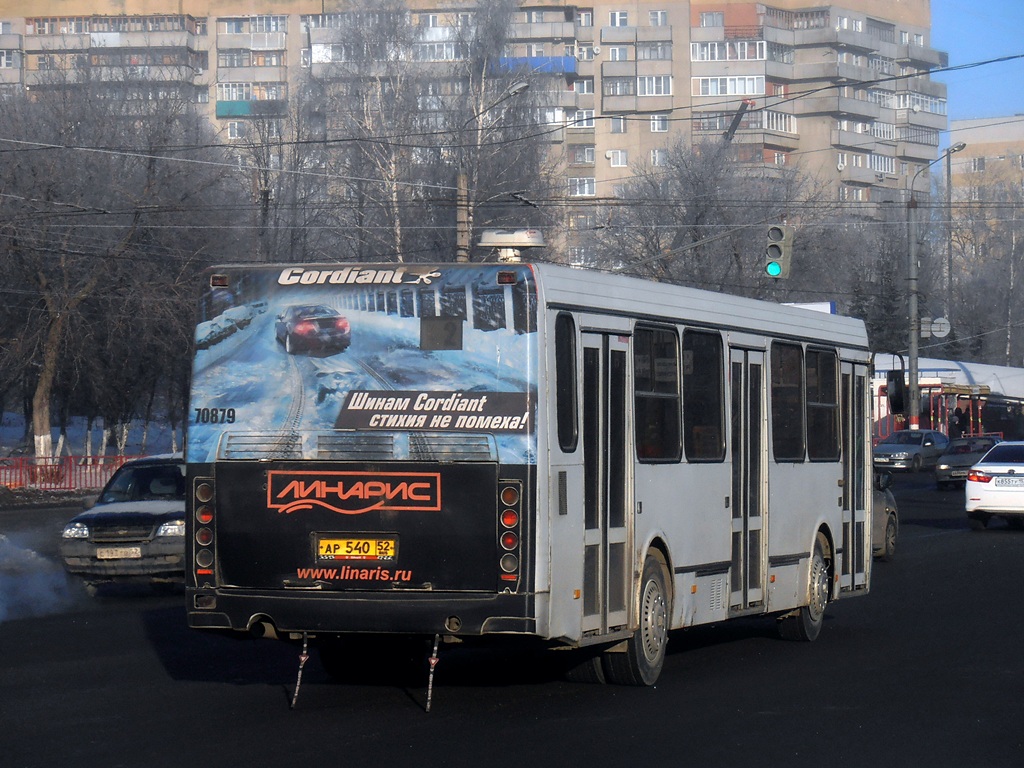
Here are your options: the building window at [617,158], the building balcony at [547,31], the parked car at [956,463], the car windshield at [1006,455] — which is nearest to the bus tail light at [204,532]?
the car windshield at [1006,455]

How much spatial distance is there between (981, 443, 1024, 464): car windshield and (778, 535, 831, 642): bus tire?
1549 centimetres

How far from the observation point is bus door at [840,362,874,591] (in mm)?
13625

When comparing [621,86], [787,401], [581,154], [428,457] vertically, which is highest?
[621,86]

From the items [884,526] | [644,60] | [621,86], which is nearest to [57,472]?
[884,526]

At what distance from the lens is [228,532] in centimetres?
880

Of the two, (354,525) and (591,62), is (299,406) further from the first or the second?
(591,62)

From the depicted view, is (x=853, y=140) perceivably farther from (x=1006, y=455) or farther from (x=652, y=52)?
(x=1006, y=455)

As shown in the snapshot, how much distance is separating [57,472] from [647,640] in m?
31.0

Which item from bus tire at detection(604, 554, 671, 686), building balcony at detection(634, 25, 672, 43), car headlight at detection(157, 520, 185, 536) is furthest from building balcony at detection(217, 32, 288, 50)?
bus tire at detection(604, 554, 671, 686)

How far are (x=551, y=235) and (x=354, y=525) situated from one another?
188 ft

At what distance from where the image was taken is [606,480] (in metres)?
9.23

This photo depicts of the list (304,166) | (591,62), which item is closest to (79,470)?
(304,166)

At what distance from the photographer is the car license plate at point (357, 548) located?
854 cm

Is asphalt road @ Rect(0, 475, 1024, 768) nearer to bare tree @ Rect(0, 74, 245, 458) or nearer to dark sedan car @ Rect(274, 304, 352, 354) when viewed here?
dark sedan car @ Rect(274, 304, 352, 354)
